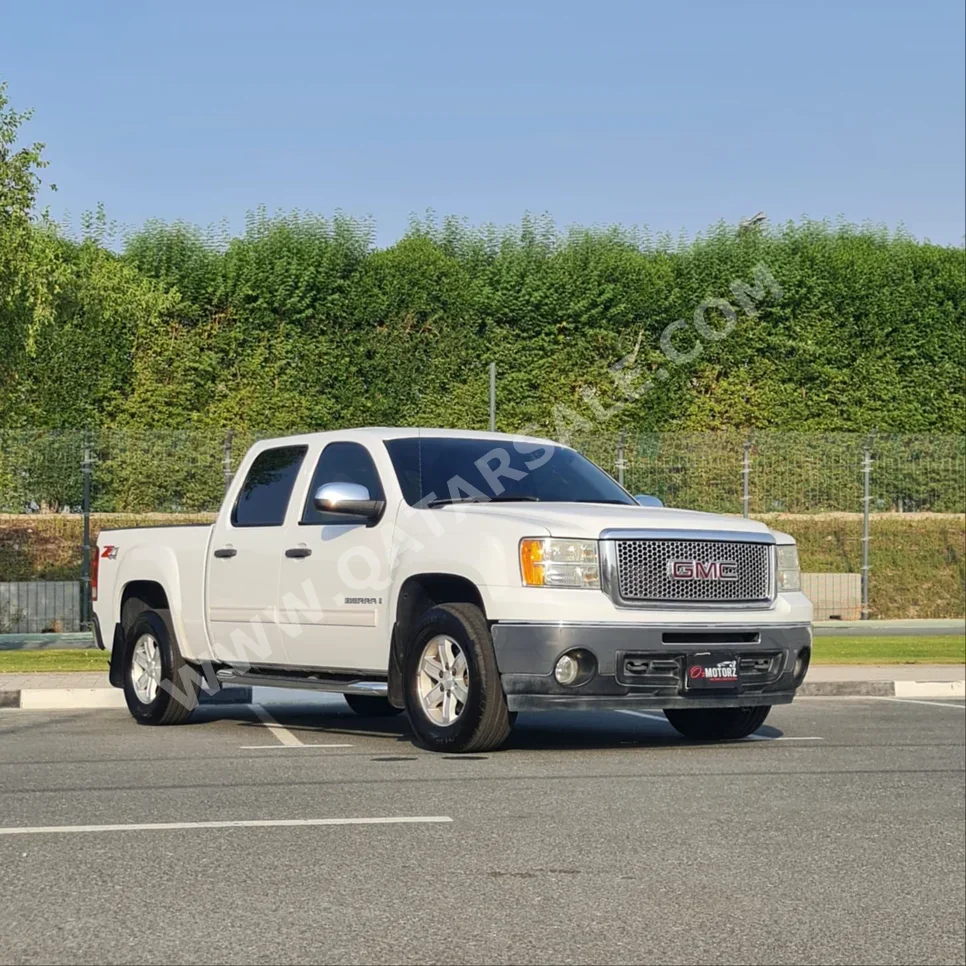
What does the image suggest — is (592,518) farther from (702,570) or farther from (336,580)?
(336,580)

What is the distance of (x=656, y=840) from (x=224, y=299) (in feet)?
86.0

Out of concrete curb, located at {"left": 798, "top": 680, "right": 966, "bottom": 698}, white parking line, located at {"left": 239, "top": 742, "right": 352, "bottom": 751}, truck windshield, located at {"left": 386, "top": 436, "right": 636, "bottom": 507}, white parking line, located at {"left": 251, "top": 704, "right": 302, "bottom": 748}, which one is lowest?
concrete curb, located at {"left": 798, "top": 680, "right": 966, "bottom": 698}

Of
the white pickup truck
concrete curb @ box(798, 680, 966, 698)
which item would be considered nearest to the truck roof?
the white pickup truck

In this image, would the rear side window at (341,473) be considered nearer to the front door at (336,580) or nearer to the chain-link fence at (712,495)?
the front door at (336,580)

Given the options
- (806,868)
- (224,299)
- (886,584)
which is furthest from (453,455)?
(224,299)

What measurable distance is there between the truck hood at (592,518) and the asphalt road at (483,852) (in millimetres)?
1515

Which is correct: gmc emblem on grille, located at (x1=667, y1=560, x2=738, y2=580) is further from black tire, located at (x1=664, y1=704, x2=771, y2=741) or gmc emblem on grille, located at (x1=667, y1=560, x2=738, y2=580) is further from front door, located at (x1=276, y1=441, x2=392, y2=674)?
front door, located at (x1=276, y1=441, x2=392, y2=674)

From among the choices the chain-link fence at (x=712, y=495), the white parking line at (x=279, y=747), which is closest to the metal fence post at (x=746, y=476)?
the chain-link fence at (x=712, y=495)

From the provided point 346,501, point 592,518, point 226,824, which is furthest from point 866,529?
point 226,824

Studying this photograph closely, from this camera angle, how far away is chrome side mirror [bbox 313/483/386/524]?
10.6 meters

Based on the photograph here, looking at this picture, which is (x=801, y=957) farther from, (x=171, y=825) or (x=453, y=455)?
(x=453, y=455)

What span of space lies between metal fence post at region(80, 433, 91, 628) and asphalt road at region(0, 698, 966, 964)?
39.4 feet

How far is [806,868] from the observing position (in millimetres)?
7254

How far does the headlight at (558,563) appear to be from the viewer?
1002cm
